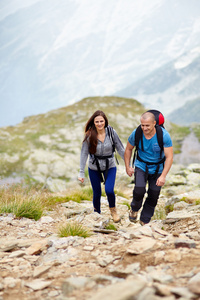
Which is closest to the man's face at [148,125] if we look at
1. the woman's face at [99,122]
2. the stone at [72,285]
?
the woman's face at [99,122]

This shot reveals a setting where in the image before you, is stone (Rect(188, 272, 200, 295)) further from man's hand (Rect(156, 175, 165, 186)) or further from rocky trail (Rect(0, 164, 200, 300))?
man's hand (Rect(156, 175, 165, 186))

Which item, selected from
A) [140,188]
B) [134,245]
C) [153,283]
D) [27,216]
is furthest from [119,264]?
[27,216]

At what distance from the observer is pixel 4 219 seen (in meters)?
6.16

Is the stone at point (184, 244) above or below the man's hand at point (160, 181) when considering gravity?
below

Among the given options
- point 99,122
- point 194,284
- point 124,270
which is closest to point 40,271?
point 124,270

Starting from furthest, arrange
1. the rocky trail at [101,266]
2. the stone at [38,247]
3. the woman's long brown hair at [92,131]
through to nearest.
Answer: the woman's long brown hair at [92,131], the stone at [38,247], the rocky trail at [101,266]

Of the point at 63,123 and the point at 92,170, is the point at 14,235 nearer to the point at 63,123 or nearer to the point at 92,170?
the point at 92,170

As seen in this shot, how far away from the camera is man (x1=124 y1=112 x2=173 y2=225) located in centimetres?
527

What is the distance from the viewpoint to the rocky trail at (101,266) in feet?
8.41

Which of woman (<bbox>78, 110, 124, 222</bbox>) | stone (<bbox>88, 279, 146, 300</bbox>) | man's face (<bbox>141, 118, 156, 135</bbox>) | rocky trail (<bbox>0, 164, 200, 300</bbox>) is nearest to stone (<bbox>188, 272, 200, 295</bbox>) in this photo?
rocky trail (<bbox>0, 164, 200, 300</bbox>)

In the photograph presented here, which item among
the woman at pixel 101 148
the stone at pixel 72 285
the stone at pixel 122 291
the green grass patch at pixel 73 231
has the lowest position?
the green grass patch at pixel 73 231

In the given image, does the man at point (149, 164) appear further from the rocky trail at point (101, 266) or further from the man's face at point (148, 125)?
the rocky trail at point (101, 266)

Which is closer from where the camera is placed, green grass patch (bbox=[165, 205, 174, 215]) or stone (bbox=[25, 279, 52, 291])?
stone (bbox=[25, 279, 52, 291])

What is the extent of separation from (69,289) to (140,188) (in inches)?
127
